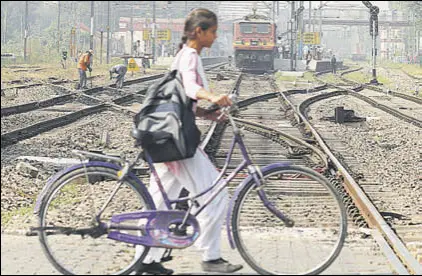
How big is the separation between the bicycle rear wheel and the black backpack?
32cm

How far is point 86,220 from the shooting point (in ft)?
17.8

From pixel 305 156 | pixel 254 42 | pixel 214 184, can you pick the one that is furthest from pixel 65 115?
pixel 254 42

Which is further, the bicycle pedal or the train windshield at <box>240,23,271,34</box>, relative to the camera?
the train windshield at <box>240,23,271,34</box>

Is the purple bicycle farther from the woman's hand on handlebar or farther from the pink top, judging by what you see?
the pink top

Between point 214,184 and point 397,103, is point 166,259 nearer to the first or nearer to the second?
point 214,184

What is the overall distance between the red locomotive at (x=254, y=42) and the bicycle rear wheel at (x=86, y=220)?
40169 mm

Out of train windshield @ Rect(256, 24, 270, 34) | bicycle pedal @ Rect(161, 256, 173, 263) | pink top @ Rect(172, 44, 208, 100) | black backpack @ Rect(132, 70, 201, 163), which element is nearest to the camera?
black backpack @ Rect(132, 70, 201, 163)

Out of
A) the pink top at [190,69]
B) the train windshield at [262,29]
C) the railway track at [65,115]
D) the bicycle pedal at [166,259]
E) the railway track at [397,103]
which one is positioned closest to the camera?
the pink top at [190,69]

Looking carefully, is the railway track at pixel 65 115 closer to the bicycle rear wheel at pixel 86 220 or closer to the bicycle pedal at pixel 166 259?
the bicycle rear wheel at pixel 86 220

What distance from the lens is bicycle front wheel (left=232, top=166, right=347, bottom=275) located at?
17.1ft

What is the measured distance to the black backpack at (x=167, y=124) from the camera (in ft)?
16.0

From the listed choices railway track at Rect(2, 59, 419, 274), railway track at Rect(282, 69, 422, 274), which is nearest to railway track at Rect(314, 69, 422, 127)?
railway track at Rect(2, 59, 419, 274)

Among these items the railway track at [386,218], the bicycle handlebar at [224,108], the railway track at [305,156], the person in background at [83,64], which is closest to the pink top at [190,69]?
the bicycle handlebar at [224,108]

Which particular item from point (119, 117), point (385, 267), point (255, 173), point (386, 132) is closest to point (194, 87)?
point (255, 173)
